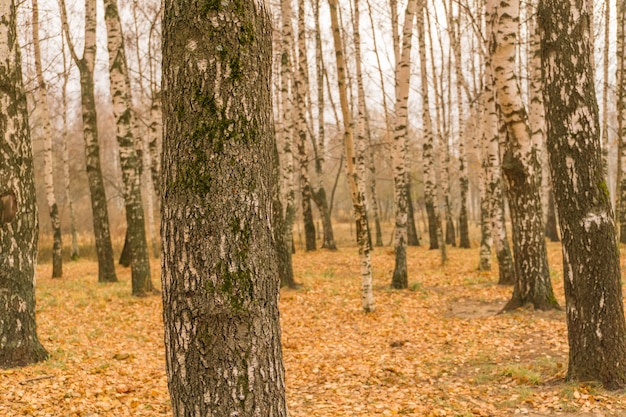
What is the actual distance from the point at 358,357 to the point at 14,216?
5.10 metres

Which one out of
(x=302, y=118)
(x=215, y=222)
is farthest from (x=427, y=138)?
(x=215, y=222)

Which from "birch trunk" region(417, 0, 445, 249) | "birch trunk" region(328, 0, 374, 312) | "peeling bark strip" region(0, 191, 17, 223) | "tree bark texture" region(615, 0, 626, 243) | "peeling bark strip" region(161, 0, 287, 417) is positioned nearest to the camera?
"peeling bark strip" region(161, 0, 287, 417)

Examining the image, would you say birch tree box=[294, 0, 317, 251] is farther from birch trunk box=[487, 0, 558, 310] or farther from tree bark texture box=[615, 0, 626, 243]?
tree bark texture box=[615, 0, 626, 243]

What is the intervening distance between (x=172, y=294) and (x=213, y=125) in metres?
0.86

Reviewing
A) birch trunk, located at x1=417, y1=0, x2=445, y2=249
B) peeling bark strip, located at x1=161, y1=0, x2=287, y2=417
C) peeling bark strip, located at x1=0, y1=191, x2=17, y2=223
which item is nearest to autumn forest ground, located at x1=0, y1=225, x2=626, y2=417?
peeling bark strip, located at x1=0, y1=191, x2=17, y2=223

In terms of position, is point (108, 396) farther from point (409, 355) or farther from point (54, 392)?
point (409, 355)

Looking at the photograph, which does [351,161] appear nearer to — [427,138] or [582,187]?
[582,187]

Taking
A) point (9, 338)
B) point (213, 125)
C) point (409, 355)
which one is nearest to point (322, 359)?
point (409, 355)

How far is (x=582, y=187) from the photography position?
17.3ft

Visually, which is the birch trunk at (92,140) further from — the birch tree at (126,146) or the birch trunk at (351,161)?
the birch trunk at (351,161)

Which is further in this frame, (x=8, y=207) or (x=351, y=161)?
(x=351, y=161)

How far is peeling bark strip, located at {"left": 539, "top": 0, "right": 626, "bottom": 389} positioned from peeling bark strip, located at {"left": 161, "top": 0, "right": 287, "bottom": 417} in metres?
3.86

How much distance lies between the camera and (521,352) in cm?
753

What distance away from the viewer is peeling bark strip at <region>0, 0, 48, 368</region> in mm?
6477
